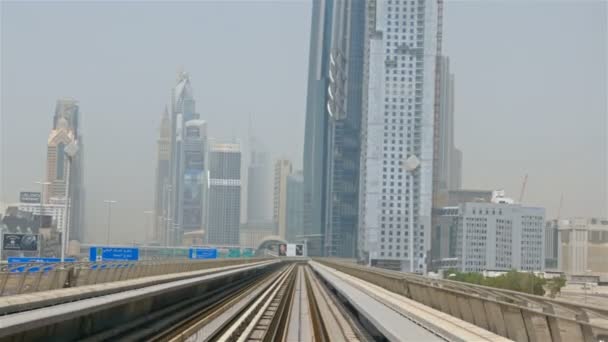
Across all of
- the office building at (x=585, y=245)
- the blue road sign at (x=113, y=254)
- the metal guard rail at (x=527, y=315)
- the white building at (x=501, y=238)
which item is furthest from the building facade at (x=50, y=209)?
the metal guard rail at (x=527, y=315)

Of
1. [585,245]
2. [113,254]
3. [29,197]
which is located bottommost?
[113,254]

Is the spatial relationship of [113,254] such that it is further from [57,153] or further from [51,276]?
[57,153]

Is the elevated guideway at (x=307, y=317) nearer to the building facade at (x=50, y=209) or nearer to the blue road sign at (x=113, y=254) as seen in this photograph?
the blue road sign at (x=113, y=254)

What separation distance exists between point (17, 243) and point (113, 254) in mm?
10796

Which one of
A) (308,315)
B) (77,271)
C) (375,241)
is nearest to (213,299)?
(308,315)

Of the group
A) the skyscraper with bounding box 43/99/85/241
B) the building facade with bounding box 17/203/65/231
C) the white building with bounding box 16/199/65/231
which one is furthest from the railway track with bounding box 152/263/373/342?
the white building with bounding box 16/199/65/231

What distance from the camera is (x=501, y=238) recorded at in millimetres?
187500

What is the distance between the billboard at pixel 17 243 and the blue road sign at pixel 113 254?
8480 millimetres

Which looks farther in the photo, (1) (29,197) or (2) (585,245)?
(1) (29,197)

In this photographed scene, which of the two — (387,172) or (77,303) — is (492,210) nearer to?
(387,172)

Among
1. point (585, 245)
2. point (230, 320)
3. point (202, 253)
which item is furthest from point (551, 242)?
point (230, 320)

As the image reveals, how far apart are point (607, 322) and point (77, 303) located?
10027 millimetres

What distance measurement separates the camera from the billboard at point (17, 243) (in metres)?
69.2

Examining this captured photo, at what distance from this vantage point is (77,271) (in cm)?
2761
